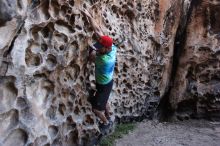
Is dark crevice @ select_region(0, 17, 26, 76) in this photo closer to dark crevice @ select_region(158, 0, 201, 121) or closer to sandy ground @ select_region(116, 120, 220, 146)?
sandy ground @ select_region(116, 120, 220, 146)

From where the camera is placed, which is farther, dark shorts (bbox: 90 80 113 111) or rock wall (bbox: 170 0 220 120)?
rock wall (bbox: 170 0 220 120)

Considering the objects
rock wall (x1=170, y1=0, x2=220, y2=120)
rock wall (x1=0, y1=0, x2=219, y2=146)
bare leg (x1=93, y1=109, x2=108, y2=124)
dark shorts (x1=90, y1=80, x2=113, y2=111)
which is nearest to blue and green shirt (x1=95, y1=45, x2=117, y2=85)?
dark shorts (x1=90, y1=80, x2=113, y2=111)

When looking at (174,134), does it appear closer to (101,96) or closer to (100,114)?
(100,114)

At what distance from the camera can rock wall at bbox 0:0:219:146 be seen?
341 cm

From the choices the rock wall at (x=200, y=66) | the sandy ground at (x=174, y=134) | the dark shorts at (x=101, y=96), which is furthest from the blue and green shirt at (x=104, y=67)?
the rock wall at (x=200, y=66)

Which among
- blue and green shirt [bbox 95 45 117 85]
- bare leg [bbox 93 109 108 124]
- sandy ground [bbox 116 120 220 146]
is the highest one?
blue and green shirt [bbox 95 45 117 85]

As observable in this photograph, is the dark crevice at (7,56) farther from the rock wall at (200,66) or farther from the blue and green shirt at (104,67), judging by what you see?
the rock wall at (200,66)

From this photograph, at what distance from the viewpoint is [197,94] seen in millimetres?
6375

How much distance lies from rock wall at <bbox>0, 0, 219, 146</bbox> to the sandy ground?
29cm

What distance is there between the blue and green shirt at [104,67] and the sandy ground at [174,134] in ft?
2.98

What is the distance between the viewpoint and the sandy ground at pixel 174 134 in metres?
Answer: 5.02

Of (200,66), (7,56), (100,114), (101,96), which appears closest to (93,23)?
(101,96)

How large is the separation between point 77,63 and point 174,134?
1.95 metres

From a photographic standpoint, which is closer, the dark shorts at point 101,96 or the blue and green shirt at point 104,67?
the blue and green shirt at point 104,67
